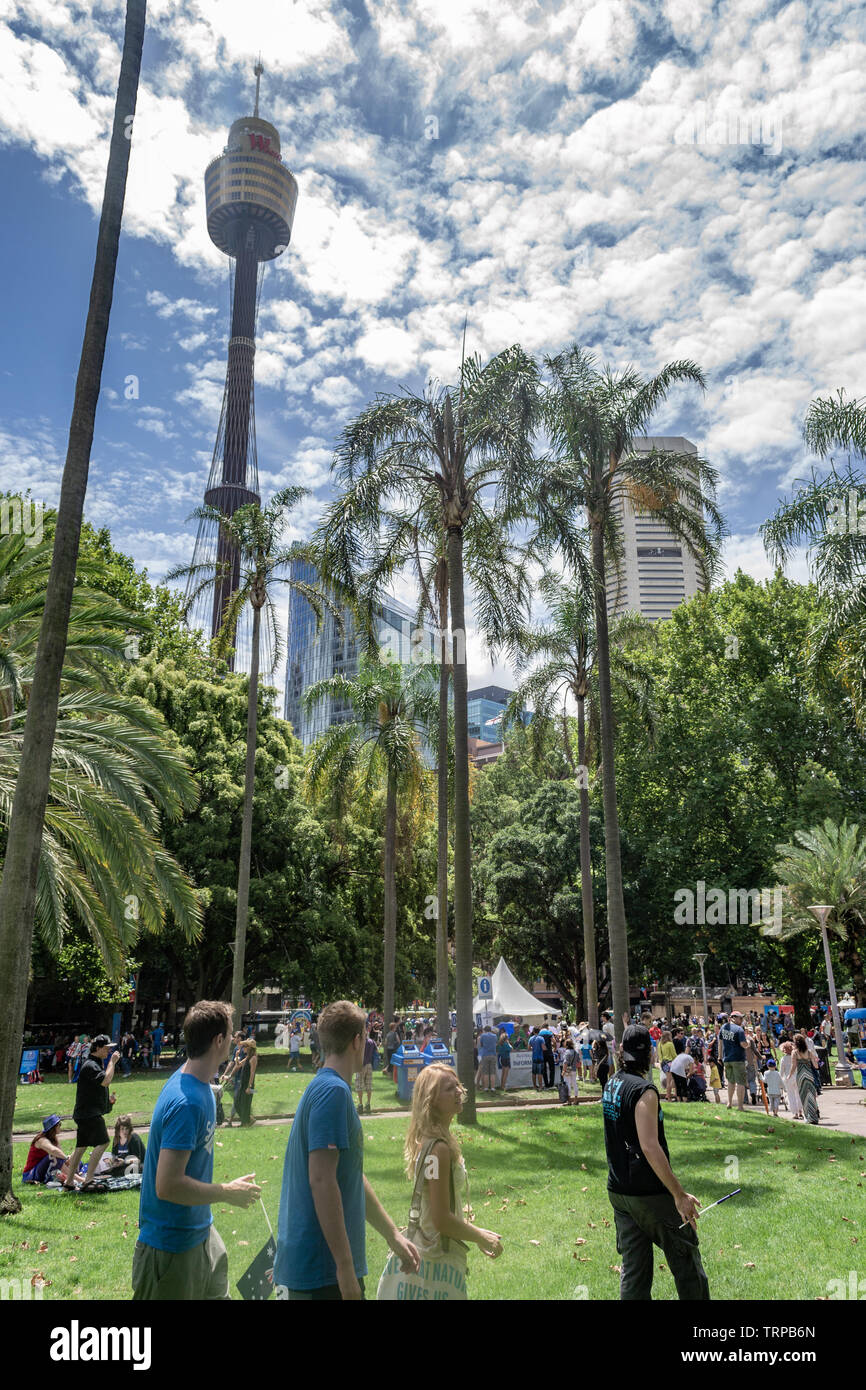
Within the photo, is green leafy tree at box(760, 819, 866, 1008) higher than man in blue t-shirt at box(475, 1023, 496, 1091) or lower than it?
higher

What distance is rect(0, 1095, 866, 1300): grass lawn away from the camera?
6.59 metres

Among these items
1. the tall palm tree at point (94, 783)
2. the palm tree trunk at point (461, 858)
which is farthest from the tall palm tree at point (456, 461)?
the tall palm tree at point (94, 783)

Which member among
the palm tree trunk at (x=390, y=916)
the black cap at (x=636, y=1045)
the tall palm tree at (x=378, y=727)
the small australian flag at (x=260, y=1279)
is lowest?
Answer: the small australian flag at (x=260, y=1279)

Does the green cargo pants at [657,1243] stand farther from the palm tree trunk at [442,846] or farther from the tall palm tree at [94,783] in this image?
the palm tree trunk at [442,846]

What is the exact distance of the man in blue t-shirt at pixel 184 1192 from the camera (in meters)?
3.62

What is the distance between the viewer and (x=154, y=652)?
32.9 metres

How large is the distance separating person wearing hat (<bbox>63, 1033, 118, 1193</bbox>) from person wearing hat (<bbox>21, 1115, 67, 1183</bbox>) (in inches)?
16.5

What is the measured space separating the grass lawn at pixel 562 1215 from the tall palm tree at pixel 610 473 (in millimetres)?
6355

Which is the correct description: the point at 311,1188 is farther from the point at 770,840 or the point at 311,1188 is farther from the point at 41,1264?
the point at 770,840

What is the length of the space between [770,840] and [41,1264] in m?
30.5

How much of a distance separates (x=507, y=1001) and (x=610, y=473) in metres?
17.4

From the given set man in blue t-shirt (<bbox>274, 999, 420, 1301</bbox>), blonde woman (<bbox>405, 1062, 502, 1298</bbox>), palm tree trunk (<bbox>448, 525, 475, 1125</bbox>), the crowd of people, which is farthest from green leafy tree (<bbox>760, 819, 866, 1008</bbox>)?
man in blue t-shirt (<bbox>274, 999, 420, 1301</bbox>)

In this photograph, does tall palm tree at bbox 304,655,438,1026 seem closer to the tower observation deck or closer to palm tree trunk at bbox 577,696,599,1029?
palm tree trunk at bbox 577,696,599,1029

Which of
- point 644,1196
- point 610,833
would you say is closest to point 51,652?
point 644,1196
